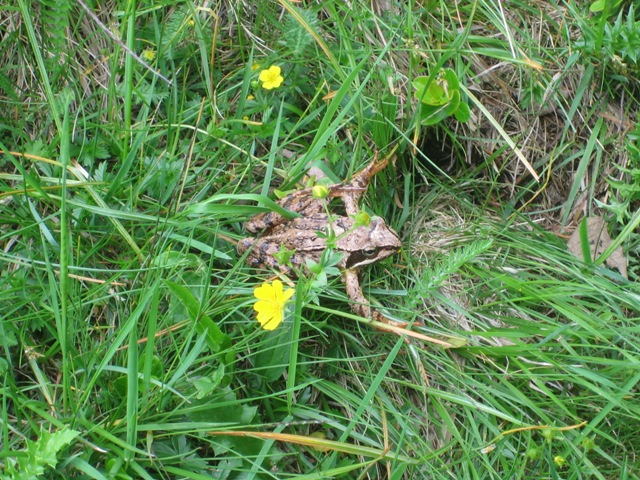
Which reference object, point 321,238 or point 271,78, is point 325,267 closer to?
point 321,238

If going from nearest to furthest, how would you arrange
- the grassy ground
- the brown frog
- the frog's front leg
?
1. the grassy ground
2. the brown frog
3. the frog's front leg

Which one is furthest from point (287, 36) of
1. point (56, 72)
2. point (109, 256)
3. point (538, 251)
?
point (538, 251)

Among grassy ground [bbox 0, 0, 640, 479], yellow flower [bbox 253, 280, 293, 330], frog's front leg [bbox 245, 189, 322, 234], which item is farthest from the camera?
frog's front leg [bbox 245, 189, 322, 234]

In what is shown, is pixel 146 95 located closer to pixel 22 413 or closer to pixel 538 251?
pixel 22 413

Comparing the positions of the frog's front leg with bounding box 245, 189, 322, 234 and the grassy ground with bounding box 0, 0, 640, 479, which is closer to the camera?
the grassy ground with bounding box 0, 0, 640, 479

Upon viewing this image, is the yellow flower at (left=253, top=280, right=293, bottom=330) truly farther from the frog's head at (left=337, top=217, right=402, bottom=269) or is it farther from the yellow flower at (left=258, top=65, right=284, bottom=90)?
the yellow flower at (left=258, top=65, right=284, bottom=90)

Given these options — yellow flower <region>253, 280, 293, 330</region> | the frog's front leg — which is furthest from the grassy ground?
yellow flower <region>253, 280, 293, 330</region>
